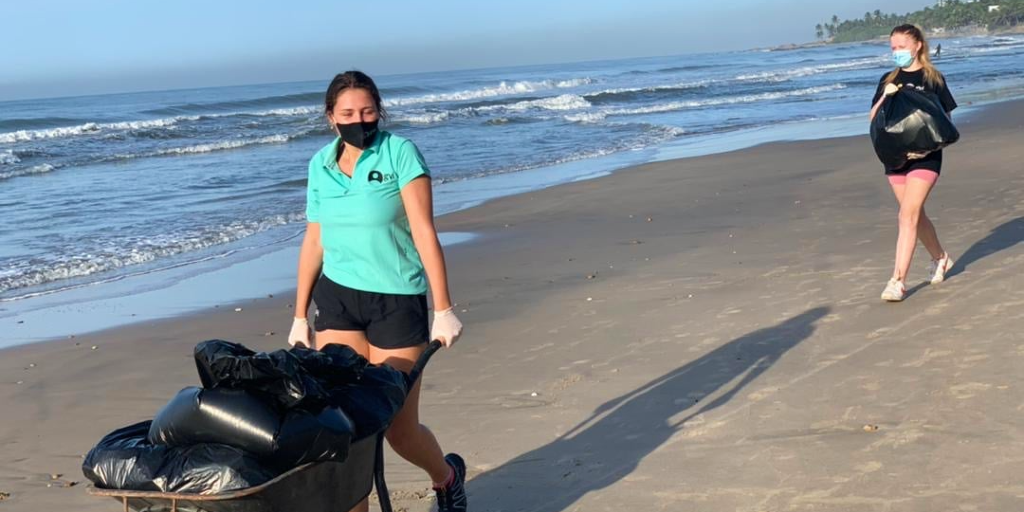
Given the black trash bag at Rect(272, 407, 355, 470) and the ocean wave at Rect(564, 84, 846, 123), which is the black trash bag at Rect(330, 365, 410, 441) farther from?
the ocean wave at Rect(564, 84, 846, 123)

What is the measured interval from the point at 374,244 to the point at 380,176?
0.73ft

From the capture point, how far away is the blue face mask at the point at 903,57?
6598mm

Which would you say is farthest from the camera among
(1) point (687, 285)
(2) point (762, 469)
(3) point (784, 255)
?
(3) point (784, 255)

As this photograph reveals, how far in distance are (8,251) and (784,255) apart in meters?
8.09

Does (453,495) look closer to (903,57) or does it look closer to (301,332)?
(301,332)

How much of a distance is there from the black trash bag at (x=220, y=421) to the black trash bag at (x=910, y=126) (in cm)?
484

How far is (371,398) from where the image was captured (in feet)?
10.1

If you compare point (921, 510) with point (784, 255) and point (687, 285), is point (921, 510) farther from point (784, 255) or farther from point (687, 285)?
point (784, 255)

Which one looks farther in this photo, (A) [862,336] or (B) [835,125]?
(B) [835,125]

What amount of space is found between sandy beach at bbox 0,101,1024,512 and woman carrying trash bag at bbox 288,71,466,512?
0.96 m

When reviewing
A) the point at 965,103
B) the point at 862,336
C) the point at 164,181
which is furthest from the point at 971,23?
the point at 862,336

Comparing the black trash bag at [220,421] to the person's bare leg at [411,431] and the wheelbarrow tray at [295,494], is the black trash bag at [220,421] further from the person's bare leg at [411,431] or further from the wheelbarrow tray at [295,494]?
the person's bare leg at [411,431]

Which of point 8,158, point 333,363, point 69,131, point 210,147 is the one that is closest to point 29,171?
point 8,158

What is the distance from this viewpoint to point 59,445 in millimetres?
5367
